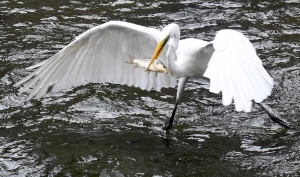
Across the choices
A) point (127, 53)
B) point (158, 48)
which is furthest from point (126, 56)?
point (158, 48)

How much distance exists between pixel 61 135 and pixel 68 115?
507 mm

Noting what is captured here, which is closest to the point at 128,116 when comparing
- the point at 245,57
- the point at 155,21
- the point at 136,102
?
the point at 136,102

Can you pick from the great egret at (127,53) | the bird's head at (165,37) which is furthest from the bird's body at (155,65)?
the bird's head at (165,37)

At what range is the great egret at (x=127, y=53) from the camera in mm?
5582

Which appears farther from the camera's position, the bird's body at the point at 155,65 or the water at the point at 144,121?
the bird's body at the point at 155,65

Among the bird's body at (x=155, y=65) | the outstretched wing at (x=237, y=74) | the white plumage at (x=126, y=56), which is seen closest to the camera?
the outstretched wing at (x=237, y=74)

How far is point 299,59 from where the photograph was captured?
8.17 metres

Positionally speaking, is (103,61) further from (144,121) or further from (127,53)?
(144,121)

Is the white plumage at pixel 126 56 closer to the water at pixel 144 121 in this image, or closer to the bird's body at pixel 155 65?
the bird's body at pixel 155 65

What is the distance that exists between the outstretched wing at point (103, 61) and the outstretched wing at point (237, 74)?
56.0 inches

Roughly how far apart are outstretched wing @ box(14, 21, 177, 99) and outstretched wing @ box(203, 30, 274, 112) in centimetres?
142

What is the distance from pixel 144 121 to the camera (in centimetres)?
688

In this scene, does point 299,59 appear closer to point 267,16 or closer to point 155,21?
point 267,16

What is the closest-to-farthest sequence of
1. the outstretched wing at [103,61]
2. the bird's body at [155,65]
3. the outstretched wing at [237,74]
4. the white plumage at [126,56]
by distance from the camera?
the outstretched wing at [237,74]
the white plumage at [126,56]
the bird's body at [155,65]
the outstretched wing at [103,61]
